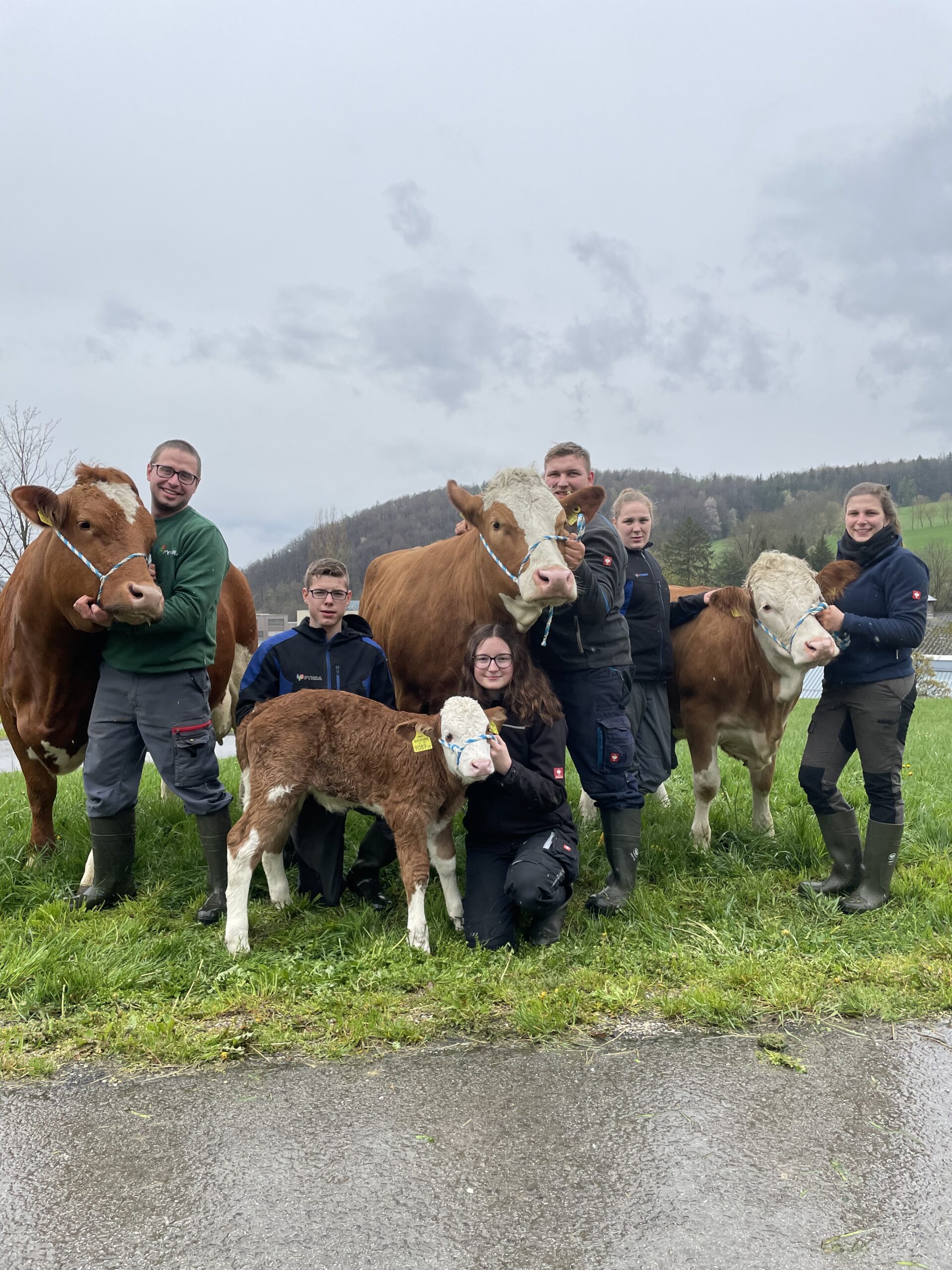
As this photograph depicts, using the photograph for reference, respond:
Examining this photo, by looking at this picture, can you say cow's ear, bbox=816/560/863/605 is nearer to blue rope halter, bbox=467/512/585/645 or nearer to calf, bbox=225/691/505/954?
blue rope halter, bbox=467/512/585/645

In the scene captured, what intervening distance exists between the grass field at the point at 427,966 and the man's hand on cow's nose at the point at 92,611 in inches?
65.9

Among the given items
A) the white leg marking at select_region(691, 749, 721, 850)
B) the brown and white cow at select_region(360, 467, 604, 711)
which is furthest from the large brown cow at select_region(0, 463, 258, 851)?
the white leg marking at select_region(691, 749, 721, 850)

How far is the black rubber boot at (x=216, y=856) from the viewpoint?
200 inches

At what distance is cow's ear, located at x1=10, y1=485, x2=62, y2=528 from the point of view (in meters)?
4.80

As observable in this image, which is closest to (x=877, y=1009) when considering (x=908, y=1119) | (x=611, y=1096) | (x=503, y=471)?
(x=908, y=1119)

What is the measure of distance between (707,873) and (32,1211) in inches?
170

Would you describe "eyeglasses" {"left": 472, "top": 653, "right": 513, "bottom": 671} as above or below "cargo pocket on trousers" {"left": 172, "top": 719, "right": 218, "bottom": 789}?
above

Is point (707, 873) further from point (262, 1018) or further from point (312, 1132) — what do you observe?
point (312, 1132)

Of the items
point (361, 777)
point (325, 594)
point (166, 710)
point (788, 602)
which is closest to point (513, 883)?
point (361, 777)

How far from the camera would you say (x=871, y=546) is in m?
5.32

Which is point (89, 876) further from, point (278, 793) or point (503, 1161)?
point (503, 1161)

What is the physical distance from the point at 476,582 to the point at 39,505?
2.52 meters

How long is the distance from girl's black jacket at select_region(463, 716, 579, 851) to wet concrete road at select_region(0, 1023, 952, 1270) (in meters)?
1.50

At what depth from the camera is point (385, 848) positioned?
5.56 meters
